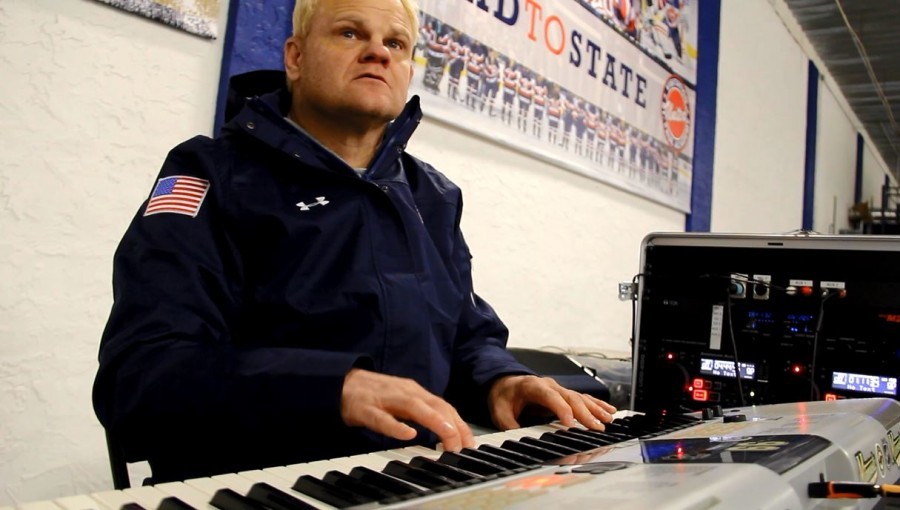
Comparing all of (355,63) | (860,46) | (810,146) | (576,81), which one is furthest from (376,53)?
(860,46)

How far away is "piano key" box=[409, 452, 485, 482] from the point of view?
1.76 feet

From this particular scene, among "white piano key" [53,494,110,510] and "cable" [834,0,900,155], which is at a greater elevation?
"cable" [834,0,900,155]

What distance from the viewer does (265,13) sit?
1753mm

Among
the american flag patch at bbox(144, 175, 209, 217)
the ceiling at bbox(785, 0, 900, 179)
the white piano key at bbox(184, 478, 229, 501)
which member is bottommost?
the white piano key at bbox(184, 478, 229, 501)

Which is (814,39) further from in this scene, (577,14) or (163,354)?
(163,354)

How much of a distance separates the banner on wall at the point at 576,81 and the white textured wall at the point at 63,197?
3.06ft

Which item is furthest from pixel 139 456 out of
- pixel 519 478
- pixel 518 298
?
pixel 518 298

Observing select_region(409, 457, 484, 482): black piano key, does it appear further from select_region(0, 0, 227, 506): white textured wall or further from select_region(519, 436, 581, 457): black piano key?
select_region(0, 0, 227, 506): white textured wall

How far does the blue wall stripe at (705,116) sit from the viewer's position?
4.27 m

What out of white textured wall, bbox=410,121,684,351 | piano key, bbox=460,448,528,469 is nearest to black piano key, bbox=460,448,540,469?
piano key, bbox=460,448,528,469

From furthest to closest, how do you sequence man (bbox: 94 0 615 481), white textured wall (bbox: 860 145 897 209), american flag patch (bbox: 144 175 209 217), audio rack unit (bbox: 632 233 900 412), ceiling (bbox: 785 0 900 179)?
white textured wall (bbox: 860 145 897 209) < ceiling (bbox: 785 0 900 179) < audio rack unit (bbox: 632 233 900 412) < american flag patch (bbox: 144 175 209 217) < man (bbox: 94 0 615 481)

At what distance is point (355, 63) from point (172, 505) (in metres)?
0.84

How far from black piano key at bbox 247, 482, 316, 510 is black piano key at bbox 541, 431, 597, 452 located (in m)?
0.33

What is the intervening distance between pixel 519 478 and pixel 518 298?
221 centimetres
